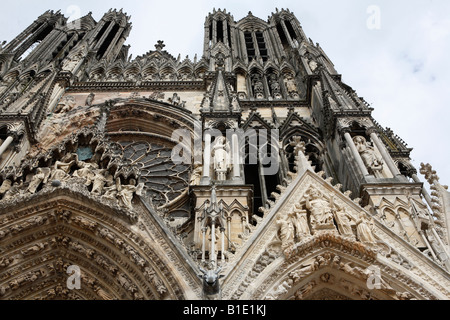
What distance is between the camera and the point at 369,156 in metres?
10.1

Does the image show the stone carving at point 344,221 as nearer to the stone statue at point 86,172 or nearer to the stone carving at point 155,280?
the stone carving at point 155,280

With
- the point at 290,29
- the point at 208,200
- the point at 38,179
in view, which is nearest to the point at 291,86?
the point at 290,29

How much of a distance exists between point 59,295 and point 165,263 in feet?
8.53

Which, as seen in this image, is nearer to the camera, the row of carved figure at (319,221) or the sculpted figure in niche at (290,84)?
the row of carved figure at (319,221)

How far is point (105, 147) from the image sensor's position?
9102mm

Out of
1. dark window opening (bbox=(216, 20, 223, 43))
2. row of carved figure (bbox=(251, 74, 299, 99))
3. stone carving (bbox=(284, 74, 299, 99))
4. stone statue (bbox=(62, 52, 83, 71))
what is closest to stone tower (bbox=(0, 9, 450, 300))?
row of carved figure (bbox=(251, 74, 299, 99))

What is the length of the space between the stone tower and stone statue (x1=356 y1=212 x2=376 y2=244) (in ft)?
0.11

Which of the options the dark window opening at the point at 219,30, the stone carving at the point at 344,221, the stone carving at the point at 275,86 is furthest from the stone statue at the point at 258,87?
the stone carving at the point at 344,221

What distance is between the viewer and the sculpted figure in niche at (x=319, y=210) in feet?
23.2

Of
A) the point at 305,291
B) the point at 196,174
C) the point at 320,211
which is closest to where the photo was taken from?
the point at 305,291

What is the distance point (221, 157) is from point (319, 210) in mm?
3042

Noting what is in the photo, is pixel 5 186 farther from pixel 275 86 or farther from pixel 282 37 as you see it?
pixel 282 37

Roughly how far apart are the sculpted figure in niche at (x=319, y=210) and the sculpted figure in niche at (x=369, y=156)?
2351mm

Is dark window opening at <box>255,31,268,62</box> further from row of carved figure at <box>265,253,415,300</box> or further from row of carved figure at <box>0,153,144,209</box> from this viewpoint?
row of carved figure at <box>265,253,415,300</box>
